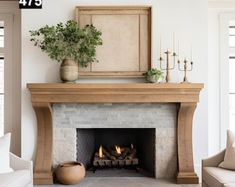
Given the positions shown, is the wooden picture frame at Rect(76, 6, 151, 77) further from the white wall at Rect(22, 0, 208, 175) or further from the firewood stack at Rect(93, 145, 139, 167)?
the firewood stack at Rect(93, 145, 139, 167)

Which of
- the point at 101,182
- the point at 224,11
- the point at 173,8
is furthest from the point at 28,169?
the point at 224,11

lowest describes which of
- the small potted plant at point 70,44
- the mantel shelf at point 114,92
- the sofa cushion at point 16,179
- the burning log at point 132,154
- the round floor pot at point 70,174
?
the round floor pot at point 70,174

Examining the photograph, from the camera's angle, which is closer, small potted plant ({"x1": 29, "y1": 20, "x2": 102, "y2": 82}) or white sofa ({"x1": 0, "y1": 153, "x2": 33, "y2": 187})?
white sofa ({"x1": 0, "y1": 153, "x2": 33, "y2": 187})

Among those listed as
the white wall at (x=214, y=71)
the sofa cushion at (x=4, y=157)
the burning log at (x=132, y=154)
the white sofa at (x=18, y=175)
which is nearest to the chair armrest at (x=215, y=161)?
the white wall at (x=214, y=71)

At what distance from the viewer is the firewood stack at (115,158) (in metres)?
4.51

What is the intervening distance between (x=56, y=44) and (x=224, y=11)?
8.20 feet

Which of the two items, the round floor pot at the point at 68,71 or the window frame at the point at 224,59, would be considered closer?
the round floor pot at the point at 68,71

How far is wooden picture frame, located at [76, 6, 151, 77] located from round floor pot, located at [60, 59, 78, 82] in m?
0.18

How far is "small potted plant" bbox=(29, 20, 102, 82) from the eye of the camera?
389 centimetres

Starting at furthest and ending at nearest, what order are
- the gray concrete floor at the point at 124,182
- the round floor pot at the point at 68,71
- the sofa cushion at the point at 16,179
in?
the round floor pot at the point at 68,71 < the gray concrete floor at the point at 124,182 < the sofa cushion at the point at 16,179

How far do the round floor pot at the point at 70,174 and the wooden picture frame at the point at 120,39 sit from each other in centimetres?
120

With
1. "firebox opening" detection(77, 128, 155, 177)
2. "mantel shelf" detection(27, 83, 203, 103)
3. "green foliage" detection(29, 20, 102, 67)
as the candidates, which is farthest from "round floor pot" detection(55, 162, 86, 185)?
"green foliage" detection(29, 20, 102, 67)

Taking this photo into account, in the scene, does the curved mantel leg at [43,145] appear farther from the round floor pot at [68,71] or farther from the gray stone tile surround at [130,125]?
the round floor pot at [68,71]

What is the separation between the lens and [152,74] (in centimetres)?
394
